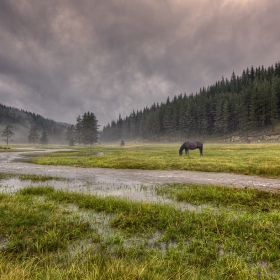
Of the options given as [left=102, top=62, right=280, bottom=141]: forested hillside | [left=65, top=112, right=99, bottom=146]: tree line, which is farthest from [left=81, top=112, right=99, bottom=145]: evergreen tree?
[left=102, top=62, right=280, bottom=141]: forested hillside

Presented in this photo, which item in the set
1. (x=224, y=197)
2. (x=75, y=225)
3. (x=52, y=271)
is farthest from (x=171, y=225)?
(x=224, y=197)

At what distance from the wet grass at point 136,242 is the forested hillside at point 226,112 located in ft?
274

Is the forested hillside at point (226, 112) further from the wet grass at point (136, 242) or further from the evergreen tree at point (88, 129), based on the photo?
the wet grass at point (136, 242)

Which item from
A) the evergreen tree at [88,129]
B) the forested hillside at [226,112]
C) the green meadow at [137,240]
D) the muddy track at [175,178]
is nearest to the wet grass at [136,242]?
the green meadow at [137,240]

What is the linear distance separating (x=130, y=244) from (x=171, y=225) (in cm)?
157

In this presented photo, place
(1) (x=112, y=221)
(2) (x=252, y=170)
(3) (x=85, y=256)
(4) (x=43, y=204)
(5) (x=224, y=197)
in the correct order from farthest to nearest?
(2) (x=252, y=170)
(5) (x=224, y=197)
(4) (x=43, y=204)
(1) (x=112, y=221)
(3) (x=85, y=256)

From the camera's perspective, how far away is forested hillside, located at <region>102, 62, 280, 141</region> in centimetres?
7212

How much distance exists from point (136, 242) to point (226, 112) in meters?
96.7

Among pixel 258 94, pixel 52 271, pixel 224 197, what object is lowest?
pixel 224 197

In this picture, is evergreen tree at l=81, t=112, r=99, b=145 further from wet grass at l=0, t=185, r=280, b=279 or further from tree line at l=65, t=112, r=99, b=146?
wet grass at l=0, t=185, r=280, b=279

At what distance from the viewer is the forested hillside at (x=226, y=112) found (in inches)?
2840

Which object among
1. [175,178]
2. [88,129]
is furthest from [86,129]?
[175,178]

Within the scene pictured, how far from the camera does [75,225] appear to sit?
196 inches

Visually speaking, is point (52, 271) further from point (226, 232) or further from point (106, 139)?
point (106, 139)
